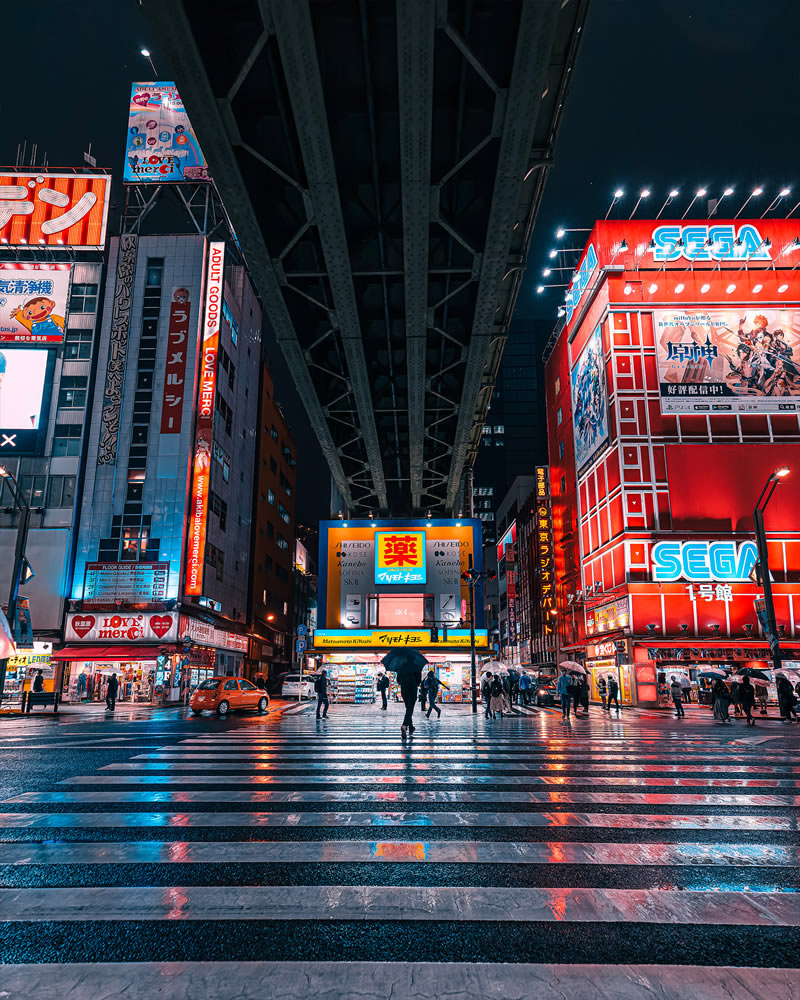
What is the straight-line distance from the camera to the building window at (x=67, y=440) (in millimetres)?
43500

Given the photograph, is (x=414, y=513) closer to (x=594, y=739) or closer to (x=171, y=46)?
(x=594, y=739)

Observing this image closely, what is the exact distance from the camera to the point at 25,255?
161ft

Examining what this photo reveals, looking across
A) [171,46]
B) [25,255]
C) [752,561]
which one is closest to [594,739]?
[171,46]

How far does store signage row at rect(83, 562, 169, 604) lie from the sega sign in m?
38.8

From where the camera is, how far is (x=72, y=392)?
44.6 m

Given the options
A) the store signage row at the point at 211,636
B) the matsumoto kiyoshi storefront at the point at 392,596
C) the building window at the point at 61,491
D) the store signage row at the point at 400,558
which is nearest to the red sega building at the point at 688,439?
the matsumoto kiyoshi storefront at the point at 392,596

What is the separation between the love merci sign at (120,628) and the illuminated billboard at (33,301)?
66.3 ft

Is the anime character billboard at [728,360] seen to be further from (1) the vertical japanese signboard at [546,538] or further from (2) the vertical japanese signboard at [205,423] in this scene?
(2) the vertical japanese signboard at [205,423]

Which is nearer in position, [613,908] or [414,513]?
[613,908]

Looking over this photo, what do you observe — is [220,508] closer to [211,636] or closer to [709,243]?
[211,636]

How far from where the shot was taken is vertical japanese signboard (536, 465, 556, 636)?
63875 millimetres

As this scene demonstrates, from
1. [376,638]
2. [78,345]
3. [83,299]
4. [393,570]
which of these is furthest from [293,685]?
[83,299]

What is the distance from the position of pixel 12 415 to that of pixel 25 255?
14.2 m

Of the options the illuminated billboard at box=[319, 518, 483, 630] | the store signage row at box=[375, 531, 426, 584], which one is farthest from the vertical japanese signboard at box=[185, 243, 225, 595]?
the store signage row at box=[375, 531, 426, 584]
